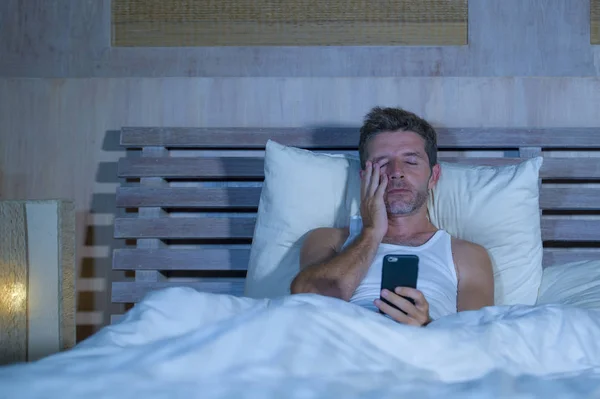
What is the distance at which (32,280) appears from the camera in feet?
7.23

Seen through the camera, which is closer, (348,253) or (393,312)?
(393,312)

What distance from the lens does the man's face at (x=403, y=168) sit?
2.11 metres

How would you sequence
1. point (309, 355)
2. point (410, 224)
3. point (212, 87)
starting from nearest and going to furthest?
point (309, 355)
point (410, 224)
point (212, 87)

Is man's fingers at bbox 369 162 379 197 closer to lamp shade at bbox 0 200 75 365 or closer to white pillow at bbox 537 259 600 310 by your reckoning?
white pillow at bbox 537 259 600 310

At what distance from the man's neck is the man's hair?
155 millimetres

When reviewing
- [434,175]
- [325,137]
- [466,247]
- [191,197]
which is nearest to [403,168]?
[434,175]

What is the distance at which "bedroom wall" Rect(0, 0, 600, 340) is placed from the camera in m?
2.58

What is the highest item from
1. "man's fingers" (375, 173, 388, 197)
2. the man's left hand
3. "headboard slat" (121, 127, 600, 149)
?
"headboard slat" (121, 127, 600, 149)

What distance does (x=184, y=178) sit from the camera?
8.53 feet

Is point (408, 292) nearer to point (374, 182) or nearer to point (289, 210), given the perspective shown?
point (374, 182)

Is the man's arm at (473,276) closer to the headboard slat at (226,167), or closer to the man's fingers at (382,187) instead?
the man's fingers at (382,187)

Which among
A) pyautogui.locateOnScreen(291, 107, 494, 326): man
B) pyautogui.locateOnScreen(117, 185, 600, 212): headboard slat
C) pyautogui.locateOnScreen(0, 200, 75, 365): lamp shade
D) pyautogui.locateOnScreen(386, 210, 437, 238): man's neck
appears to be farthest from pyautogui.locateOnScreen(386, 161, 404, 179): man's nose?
pyautogui.locateOnScreen(0, 200, 75, 365): lamp shade

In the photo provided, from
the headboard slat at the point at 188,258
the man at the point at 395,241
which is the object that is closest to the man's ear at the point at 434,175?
the man at the point at 395,241

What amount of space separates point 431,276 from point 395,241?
20cm
